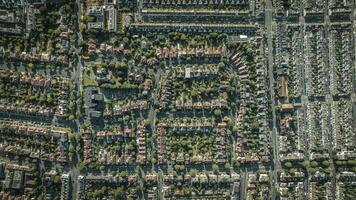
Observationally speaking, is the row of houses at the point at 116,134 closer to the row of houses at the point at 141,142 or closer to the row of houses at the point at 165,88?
the row of houses at the point at 141,142

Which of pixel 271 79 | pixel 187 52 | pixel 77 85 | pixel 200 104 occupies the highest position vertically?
pixel 187 52

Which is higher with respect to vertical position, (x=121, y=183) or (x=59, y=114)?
(x=59, y=114)

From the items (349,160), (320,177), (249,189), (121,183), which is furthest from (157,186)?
(349,160)

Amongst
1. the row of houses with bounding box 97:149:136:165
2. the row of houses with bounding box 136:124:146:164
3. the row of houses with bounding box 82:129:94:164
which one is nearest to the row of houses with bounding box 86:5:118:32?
the row of houses with bounding box 136:124:146:164

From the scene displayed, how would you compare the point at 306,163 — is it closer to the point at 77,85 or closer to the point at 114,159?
the point at 114,159

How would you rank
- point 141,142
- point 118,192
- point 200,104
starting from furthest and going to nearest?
point 200,104 → point 141,142 → point 118,192

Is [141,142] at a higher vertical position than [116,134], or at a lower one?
lower

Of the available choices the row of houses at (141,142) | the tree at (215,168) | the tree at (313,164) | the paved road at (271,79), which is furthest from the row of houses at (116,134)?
the tree at (313,164)

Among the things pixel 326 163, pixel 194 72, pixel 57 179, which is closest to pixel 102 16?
pixel 194 72

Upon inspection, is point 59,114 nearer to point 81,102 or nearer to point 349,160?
point 81,102

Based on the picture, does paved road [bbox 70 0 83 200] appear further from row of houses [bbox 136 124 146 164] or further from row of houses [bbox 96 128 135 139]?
row of houses [bbox 136 124 146 164]

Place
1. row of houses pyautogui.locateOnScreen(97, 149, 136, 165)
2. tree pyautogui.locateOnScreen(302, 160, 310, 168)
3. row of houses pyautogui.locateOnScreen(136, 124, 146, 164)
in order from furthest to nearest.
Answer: tree pyautogui.locateOnScreen(302, 160, 310, 168) → row of houses pyautogui.locateOnScreen(97, 149, 136, 165) → row of houses pyautogui.locateOnScreen(136, 124, 146, 164)
